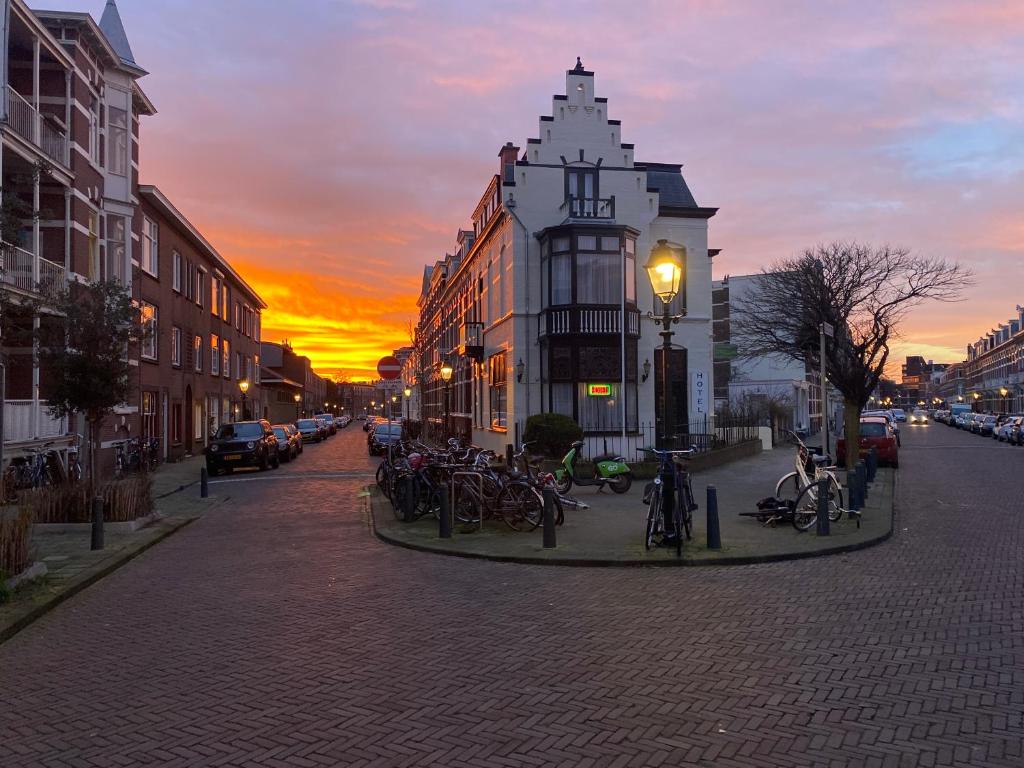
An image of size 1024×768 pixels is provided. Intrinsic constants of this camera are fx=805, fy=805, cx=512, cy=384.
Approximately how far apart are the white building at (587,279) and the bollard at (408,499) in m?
13.1

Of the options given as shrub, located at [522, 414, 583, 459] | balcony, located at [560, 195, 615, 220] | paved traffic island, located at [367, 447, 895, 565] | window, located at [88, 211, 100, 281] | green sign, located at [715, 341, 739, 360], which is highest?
balcony, located at [560, 195, 615, 220]

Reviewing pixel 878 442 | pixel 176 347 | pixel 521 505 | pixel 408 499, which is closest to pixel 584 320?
pixel 878 442

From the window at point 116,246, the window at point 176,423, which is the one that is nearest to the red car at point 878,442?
the window at point 116,246

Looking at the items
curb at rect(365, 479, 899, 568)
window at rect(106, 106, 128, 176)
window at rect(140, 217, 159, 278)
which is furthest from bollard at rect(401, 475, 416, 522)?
window at rect(140, 217, 159, 278)

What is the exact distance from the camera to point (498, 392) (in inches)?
1221

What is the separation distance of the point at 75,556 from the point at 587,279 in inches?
744

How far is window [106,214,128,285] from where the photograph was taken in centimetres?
2577

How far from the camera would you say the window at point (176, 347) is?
33253mm

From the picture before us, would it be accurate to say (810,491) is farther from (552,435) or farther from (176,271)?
(176,271)

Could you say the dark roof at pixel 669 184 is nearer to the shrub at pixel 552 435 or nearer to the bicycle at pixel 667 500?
the shrub at pixel 552 435

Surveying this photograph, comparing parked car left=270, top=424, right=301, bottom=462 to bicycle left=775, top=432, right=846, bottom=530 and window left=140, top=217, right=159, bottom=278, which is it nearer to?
window left=140, top=217, right=159, bottom=278

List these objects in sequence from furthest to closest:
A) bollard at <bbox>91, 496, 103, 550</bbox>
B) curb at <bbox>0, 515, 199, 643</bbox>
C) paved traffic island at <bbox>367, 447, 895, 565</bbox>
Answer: bollard at <bbox>91, 496, 103, 550</bbox> < paved traffic island at <bbox>367, 447, 895, 565</bbox> < curb at <bbox>0, 515, 199, 643</bbox>

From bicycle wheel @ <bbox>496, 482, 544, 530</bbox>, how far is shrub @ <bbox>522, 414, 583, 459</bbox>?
34.1 feet

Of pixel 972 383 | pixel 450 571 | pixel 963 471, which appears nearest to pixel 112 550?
pixel 450 571
